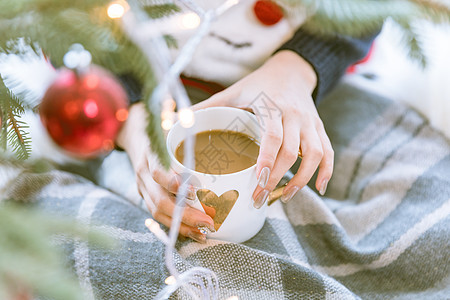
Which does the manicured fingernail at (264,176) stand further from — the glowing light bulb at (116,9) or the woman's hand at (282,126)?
the glowing light bulb at (116,9)

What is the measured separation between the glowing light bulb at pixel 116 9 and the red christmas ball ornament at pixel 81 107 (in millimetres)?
114

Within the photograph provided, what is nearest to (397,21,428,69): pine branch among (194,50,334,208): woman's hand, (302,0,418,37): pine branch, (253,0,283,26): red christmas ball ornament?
(302,0,418,37): pine branch

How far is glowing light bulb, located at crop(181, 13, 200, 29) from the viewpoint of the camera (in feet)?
1.29

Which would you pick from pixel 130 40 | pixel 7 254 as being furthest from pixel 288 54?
pixel 7 254

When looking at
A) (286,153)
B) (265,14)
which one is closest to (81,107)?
(286,153)

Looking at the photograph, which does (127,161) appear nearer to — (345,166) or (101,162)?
(101,162)

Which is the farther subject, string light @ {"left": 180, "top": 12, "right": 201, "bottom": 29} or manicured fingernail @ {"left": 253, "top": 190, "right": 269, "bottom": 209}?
manicured fingernail @ {"left": 253, "top": 190, "right": 269, "bottom": 209}

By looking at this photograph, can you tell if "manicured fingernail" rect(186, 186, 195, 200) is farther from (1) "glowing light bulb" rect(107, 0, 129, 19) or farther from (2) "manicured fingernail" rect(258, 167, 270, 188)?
(1) "glowing light bulb" rect(107, 0, 129, 19)

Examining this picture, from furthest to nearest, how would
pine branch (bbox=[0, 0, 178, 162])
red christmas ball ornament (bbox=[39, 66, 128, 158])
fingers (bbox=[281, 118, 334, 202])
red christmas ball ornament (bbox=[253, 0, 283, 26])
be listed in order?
red christmas ball ornament (bbox=[253, 0, 283, 26])
fingers (bbox=[281, 118, 334, 202])
red christmas ball ornament (bbox=[39, 66, 128, 158])
pine branch (bbox=[0, 0, 178, 162])

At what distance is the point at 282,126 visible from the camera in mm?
545

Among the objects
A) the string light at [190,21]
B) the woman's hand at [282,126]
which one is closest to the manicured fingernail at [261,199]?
the woman's hand at [282,126]

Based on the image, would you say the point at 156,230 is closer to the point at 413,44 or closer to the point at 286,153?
the point at 286,153

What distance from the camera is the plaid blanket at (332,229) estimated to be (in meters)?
0.53

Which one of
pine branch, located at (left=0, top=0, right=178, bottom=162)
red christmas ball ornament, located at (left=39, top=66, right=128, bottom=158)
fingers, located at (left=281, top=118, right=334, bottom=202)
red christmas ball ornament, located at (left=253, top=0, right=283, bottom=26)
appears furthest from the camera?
red christmas ball ornament, located at (left=253, top=0, right=283, bottom=26)
